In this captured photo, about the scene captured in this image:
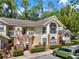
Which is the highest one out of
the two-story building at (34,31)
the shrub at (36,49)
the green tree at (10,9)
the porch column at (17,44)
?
the green tree at (10,9)

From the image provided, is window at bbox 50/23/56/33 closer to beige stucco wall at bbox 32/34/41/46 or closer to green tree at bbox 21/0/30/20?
beige stucco wall at bbox 32/34/41/46

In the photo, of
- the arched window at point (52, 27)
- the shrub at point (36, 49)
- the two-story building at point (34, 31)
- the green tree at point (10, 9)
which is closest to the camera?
the shrub at point (36, 49)

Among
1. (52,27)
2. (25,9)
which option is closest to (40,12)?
(25,9)

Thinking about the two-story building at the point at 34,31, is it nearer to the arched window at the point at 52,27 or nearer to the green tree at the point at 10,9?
the arched window at the point at 52,27

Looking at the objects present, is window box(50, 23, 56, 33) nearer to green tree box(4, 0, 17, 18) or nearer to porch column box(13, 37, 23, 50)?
porch column box(13, 37, 23, 50)

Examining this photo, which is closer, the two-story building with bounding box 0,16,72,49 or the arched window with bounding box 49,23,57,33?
the two-story building with bounding box 0,16,72,49

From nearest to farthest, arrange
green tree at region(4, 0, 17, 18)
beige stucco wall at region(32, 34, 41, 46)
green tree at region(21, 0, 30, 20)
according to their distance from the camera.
Result: beige stucco wall at region(32, 34, 41, 46), green tree at region(4, 0, 17, 18), green tree at region(21, 0, 30, 20)

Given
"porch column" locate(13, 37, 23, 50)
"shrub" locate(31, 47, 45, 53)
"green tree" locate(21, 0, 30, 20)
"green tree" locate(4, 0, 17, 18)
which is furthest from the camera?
"green tree" locate(21, 0, 30, 20)

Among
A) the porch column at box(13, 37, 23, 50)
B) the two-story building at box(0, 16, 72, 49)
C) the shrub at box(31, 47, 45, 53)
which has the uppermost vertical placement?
the two-story building at box(0, 16, 72, 49)

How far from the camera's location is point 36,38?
41.6 metres

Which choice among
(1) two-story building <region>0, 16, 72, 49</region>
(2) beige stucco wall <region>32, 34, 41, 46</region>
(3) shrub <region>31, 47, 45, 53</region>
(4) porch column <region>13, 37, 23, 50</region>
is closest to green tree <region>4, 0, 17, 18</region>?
(1) two-story building <region>0, 16, 72, 49</region>

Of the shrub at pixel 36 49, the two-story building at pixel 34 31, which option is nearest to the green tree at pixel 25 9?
the two-story building at pixel 34 31

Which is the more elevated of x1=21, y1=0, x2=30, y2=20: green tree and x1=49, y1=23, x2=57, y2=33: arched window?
x1=21, y1=0, x2=30, y2=20: green tree

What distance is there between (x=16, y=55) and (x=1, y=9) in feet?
108
